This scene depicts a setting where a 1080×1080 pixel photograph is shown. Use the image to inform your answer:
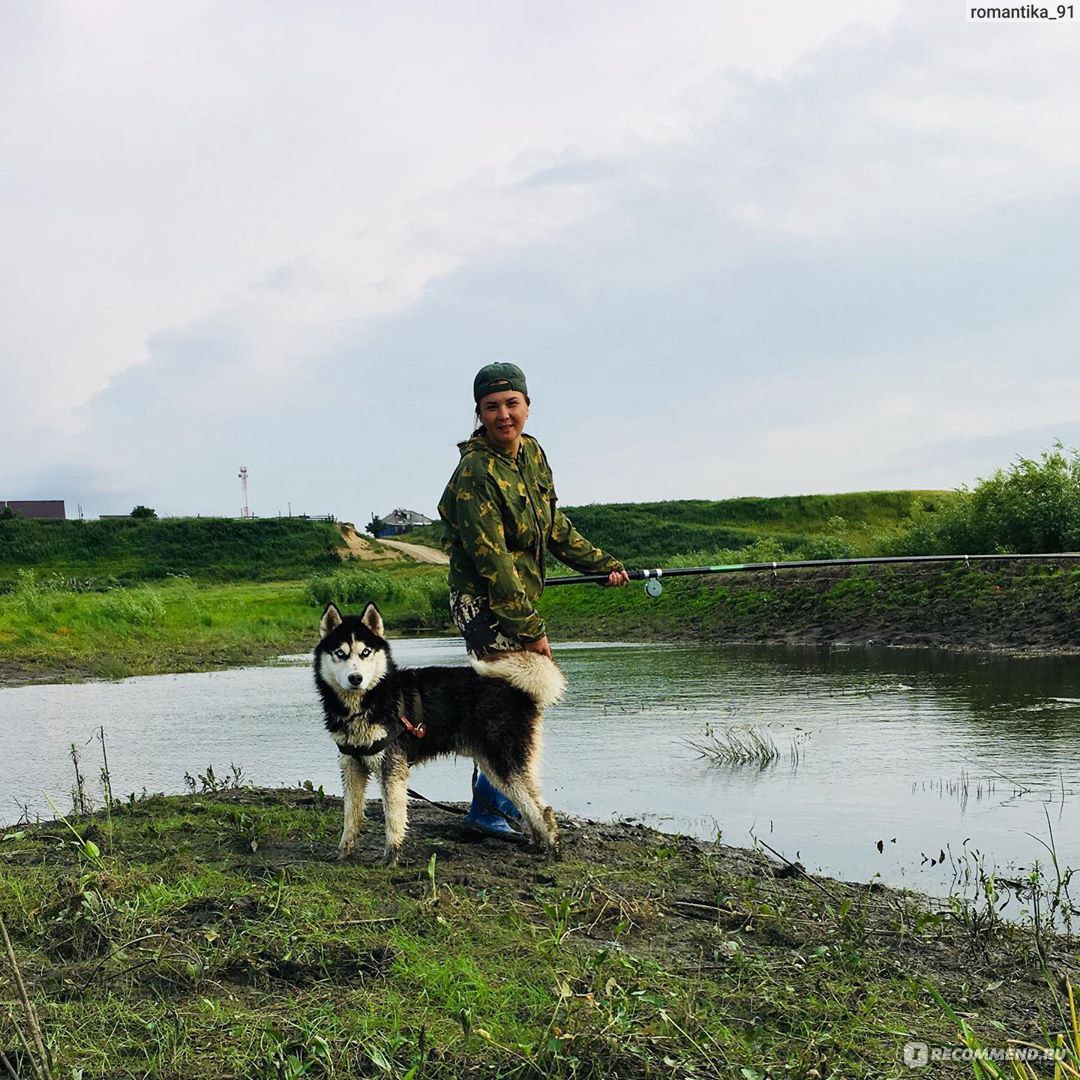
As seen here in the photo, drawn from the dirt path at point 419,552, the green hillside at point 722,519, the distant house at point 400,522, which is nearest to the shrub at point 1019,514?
the green hillside at point 722,519

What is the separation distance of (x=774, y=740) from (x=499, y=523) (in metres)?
6.08

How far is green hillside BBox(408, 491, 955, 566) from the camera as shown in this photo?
197ft

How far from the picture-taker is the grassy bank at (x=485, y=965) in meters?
3.49

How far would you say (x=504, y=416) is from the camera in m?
6.23

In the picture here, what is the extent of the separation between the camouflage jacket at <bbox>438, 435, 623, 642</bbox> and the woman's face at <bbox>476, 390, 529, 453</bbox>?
8 centimetres

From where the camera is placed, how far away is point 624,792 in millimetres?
9188

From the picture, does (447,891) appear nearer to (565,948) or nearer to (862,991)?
(565,948)

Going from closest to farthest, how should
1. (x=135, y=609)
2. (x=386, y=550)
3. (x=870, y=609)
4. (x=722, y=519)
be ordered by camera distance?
(x=870, y=609)
(x=135, y=609)
(x=722, y=519)
(x=386, y=550)

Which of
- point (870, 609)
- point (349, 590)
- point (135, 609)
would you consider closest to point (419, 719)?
point (870, 609)

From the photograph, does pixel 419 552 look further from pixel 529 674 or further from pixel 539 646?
pixel 529 674

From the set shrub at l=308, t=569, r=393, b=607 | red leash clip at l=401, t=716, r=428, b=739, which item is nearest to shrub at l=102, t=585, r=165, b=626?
shrub at l=308, t=569, r=393, b=607

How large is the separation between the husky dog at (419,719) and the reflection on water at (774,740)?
6.82 ft

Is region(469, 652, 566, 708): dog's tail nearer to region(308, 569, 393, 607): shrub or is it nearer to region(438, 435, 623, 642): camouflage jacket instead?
region(438, 435, 623, 642): camouflage jacket

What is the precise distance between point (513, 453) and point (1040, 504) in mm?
21768
